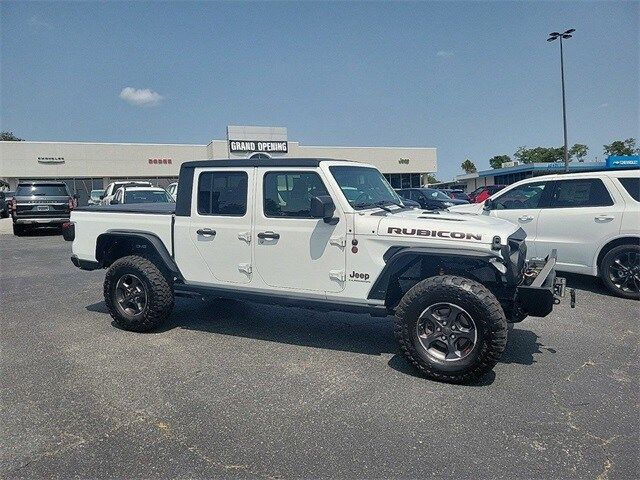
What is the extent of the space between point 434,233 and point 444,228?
0.10m

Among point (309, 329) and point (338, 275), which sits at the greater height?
point (338, 275)

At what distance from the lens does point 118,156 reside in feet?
131

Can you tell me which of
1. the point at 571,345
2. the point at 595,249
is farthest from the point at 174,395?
the point at 595,249

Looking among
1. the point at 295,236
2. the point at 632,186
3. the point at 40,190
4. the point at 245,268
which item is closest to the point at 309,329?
the point at 245,268

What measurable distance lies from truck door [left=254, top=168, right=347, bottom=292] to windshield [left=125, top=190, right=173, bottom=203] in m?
9.31

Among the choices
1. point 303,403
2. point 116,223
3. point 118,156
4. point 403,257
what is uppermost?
point 118,156

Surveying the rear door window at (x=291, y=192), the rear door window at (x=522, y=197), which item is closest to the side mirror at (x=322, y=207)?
the rear door window at (x=291, y=192)

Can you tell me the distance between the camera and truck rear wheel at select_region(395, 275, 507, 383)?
138 inches

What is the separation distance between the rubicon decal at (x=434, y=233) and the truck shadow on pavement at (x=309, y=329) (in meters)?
1.14

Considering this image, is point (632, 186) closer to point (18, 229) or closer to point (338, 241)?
point (338, 241)

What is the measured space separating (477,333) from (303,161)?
7.45 ft

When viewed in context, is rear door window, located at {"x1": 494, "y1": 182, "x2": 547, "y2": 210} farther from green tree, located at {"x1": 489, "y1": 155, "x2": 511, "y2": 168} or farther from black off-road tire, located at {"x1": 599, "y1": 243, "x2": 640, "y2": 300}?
green tree, located at {"x1": 489, "y1": 155, "x2": 511, "y2": 168}

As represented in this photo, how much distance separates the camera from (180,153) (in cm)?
4197

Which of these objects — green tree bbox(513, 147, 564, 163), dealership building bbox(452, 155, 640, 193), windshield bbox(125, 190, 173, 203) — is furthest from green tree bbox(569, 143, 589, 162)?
windshield bbox(125, 190, 173, 203)
